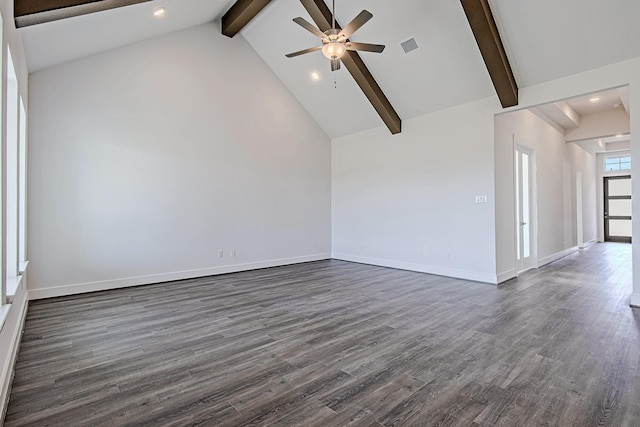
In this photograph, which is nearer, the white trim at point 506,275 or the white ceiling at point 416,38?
the white ceiling at point 416,38

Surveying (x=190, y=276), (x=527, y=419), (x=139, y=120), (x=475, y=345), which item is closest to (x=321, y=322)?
(x=475, y=345)

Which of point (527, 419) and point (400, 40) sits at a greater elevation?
point (400, 40)

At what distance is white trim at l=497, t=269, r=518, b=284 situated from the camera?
5.08 meters

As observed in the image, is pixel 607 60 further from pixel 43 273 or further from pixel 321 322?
pixel 43 273

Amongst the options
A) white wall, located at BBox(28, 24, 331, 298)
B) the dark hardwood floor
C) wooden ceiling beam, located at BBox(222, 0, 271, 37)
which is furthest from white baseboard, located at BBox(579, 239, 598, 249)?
wooden ceiling beam, located at BBox(222, 0, 271, 37)

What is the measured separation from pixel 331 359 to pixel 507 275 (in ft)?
13.6

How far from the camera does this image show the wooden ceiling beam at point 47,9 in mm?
2553

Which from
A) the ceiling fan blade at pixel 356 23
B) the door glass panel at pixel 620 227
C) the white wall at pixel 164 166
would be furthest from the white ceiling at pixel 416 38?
the door glass panel at pixel 620 227

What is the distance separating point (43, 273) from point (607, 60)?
25.5 ft

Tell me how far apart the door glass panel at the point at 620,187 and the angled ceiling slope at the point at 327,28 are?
10123 millimetres

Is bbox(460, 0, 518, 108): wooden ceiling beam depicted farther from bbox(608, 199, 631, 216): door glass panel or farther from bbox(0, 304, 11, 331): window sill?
bbox(608, 199, 631, 216): door glass panel

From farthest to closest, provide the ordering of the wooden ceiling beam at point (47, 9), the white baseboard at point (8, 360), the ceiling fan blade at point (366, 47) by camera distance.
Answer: the ceiling fan blade at point (366, 47), the wooden ceiling beam at point (47, 9), the white baseboard at point (8, 360)

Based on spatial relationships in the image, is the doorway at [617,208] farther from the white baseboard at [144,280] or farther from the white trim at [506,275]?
the white baseboard at [144,280]

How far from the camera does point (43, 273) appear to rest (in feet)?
13.7
